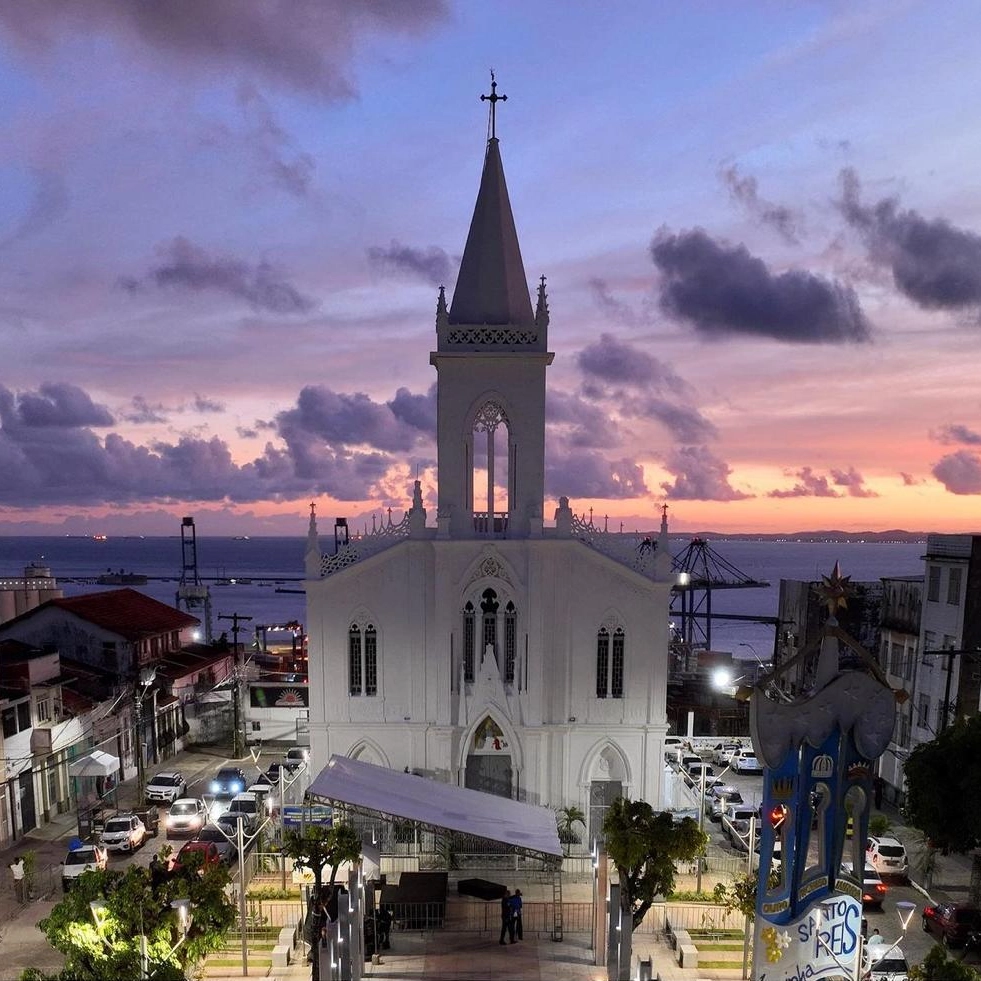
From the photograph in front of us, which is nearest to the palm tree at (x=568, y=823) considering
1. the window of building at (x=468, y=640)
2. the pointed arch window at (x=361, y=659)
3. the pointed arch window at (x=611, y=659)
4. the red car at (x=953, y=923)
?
the pointed arch window at (x=611, y=659)

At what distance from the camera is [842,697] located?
1605cm

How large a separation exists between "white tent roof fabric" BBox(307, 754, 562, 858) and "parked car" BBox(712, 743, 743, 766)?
16.8 metres

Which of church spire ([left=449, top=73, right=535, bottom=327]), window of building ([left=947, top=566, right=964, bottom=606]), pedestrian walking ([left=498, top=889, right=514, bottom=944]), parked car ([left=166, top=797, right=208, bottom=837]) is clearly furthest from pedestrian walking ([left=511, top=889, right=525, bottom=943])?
window of building ([left=947, top=566, right=964, bottom=606])

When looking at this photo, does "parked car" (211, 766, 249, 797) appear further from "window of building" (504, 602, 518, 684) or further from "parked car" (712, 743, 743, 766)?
"parked car" (712, 743, 743, 766)

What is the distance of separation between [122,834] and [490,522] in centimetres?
1706

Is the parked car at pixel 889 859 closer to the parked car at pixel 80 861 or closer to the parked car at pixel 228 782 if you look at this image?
the parked car at pixel 228 782

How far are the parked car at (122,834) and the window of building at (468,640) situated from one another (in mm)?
13112

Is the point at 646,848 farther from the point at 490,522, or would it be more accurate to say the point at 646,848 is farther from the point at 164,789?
the point at 164,789

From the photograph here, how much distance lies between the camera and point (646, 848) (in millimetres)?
19109

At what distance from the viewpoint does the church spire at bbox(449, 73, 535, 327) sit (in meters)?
29.3

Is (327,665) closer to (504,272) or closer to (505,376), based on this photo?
(505,376)

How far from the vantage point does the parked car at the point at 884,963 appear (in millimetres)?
18516

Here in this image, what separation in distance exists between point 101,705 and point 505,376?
23.6 metres

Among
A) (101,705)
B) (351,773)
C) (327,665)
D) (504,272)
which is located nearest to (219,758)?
(101,705)
